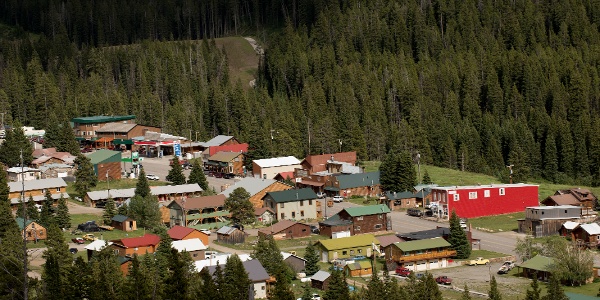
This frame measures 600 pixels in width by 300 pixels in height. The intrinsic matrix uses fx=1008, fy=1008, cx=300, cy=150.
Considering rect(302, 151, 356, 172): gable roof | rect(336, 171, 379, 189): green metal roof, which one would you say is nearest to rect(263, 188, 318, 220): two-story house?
rect(336, 171, 379, 189): green metal roof

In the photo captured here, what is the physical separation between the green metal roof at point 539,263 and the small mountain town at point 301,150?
0.61 ft

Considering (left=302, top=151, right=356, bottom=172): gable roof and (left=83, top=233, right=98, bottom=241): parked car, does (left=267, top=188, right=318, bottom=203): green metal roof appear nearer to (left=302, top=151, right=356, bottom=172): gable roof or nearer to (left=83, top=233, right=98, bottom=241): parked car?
(left=302, top=151, right=356, bottom=172): gable roof

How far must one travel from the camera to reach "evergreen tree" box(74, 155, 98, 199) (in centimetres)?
8688

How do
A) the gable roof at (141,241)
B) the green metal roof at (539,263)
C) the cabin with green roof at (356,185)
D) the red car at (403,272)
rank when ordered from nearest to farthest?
the green metal roof at (539,263)
the red car at (403,272)
the gable roof at (141,241)
the cabin with green roof at (356,185)

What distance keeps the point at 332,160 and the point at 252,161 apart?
8.42 metres

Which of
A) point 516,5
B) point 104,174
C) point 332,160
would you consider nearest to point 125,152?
point 104,174

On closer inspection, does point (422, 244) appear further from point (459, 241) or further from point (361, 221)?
point (361, 221)

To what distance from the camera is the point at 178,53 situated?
150375 millimetres

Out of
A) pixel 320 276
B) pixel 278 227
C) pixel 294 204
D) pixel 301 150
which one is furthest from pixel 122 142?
pixel 320 276

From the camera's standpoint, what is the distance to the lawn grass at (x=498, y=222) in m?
78.1

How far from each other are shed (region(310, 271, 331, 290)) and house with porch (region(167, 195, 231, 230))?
65.1 feet

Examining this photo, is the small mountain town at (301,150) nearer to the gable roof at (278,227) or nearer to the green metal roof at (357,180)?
the green metal roof at (357,180)

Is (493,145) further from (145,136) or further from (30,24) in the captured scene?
(30,24)

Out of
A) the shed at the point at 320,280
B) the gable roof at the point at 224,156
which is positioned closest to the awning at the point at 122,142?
the gable roof at the point at 224,156
